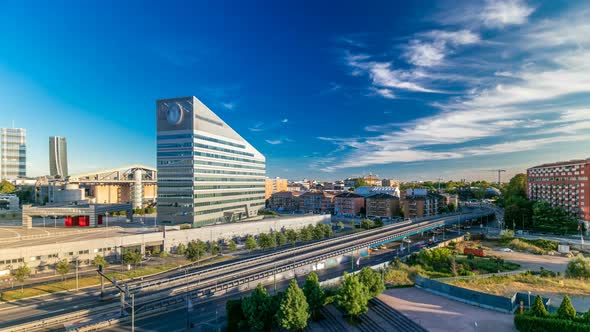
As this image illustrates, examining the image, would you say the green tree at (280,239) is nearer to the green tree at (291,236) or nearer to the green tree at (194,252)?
the green tree at (291,236)

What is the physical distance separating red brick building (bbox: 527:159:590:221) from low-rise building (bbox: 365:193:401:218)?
46963 millimetres

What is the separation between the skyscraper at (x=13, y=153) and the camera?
142500 millimetres

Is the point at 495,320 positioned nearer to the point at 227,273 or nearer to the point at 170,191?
the point at 227,273

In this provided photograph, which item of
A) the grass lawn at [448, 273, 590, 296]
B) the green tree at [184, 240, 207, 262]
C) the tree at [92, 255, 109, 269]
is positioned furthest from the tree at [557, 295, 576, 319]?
the tree at [92, 255, 109, 269]

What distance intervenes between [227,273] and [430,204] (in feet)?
345

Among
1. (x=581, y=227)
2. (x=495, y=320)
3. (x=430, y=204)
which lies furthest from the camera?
(x=430, y=204)

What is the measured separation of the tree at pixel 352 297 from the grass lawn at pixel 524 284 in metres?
17.4

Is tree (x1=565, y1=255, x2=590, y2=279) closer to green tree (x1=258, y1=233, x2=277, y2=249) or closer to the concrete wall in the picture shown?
green tree (x1=258, y1=233, x2=277, y2=249)

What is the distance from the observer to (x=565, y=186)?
92125mm

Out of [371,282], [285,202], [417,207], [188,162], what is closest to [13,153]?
[188,162]

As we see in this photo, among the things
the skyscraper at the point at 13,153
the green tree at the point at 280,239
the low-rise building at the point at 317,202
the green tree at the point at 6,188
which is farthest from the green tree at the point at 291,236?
the skyscraper at the point at 13,153

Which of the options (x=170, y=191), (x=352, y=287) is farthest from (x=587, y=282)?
(x=170, y=191)

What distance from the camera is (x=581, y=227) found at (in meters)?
82.7

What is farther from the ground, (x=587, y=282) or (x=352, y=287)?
(x=352, y=287)
